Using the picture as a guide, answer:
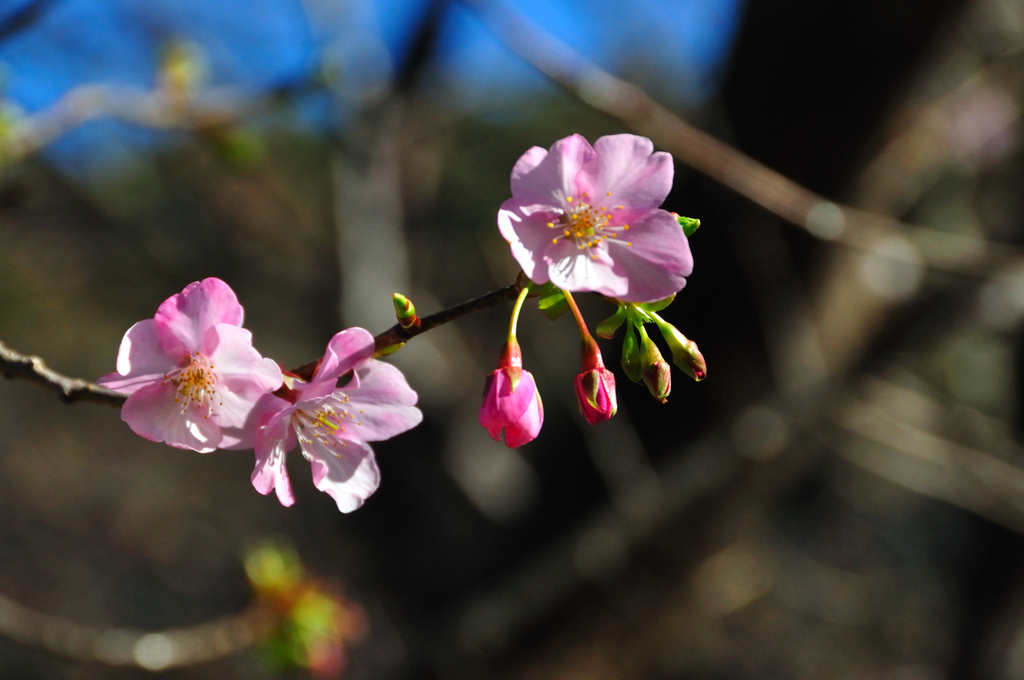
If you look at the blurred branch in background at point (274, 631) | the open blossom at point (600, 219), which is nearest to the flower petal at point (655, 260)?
the open blossom at point (600, 219)

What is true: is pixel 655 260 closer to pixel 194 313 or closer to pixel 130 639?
pixel 194 313

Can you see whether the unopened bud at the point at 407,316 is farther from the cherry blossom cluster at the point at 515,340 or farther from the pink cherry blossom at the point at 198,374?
the pink cherry blossom at the point at 198,374

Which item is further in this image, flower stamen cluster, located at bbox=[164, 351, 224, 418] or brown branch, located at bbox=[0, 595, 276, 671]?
brown branch, located at bbox=[0, 595, 276, 671]

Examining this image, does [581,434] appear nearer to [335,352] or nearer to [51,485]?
[335,352]

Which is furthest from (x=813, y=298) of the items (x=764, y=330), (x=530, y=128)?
(x=530, y=128)

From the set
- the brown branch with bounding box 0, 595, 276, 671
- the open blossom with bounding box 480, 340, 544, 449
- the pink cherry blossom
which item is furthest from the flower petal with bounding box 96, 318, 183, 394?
the brown branch with bounding box 0, 595, 276, 671

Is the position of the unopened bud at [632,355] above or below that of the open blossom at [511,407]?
below

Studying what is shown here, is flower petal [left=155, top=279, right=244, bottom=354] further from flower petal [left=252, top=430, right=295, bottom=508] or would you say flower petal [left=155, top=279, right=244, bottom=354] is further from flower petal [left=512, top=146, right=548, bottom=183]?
flower petal [left=512, top=146, right=548, bottom=183]
